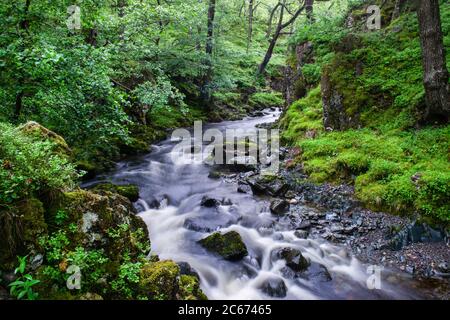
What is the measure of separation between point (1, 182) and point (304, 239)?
6.05 m

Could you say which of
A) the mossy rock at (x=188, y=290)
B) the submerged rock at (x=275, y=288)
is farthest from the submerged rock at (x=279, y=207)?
the mossy rock at (x=188, y=290)

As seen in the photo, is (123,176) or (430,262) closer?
(430,262)

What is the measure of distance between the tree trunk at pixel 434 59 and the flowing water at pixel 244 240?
490 centimetres

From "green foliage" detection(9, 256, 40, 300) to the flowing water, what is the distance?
11.0 feet

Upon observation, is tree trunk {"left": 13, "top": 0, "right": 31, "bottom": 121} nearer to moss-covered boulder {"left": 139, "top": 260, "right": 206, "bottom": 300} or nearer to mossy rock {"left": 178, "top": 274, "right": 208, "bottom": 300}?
moss-covered boulder {"left": 139, "top": 260, "right": 206, "bottom": 300}

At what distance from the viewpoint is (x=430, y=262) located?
20.1ft

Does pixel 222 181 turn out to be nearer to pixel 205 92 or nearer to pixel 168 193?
pixel 168 193

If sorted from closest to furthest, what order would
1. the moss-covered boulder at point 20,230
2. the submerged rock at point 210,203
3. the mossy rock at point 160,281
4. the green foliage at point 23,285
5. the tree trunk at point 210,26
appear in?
the green foliage at point 23,285 → the moss-covered boulder at point 20,230 → the mossy rock at point 160,281 → the submerged rock at point 210,203 → the tree trunk at point 210,26

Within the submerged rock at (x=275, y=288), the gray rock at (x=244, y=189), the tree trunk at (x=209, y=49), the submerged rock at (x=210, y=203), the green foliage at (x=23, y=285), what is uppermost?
the tree trunk at (x=209, y=49)

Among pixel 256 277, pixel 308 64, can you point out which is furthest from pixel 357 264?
pixel 308 64

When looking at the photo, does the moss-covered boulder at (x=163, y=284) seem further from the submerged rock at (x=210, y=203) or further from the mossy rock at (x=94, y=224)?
the submerged rock at (x=210, y=203)

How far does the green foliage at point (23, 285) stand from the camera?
3.35 meters

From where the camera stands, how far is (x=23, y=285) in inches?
133

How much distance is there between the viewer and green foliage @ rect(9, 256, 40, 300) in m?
3.35
